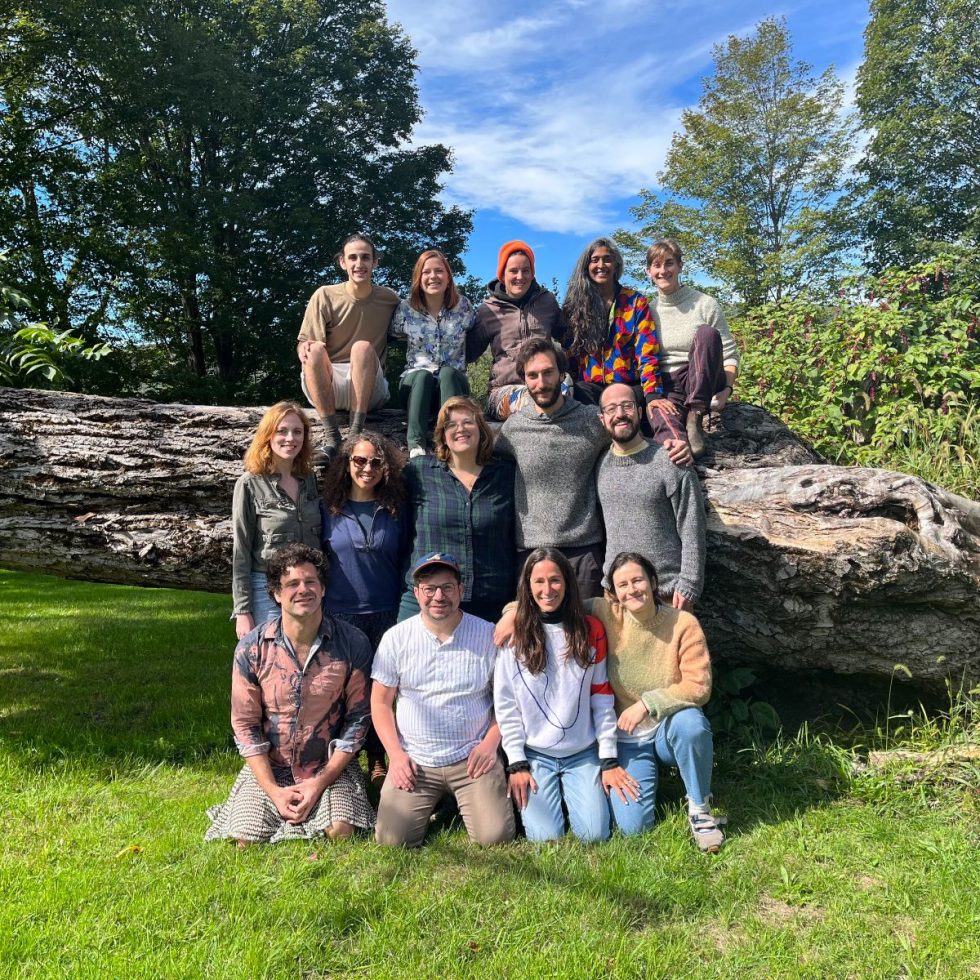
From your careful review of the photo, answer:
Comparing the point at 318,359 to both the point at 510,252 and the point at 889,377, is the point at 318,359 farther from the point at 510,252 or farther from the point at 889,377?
the point at 889,377

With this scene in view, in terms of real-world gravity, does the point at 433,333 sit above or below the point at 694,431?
above

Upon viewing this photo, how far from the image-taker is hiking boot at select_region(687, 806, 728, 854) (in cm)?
362

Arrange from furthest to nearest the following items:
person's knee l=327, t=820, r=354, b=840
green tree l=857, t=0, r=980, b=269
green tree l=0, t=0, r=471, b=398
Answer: green tree l=857, t=0, r=980, b=269
green tree l=0, t=0, r=471, b=398
person's knee l=327, t=820, r=354, b=840

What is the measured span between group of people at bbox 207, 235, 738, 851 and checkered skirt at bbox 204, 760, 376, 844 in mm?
11

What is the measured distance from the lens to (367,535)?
4.27 meters

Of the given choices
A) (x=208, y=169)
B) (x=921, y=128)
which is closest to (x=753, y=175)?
(x=921, y=128)

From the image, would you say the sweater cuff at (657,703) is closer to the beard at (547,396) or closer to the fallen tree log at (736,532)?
the fallen tree log at (736,532)

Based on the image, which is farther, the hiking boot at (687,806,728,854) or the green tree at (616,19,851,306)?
the green tree at (616,19,851,306)

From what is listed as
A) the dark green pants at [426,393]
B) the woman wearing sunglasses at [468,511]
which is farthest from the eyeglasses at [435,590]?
the dark green pants at [426,393]

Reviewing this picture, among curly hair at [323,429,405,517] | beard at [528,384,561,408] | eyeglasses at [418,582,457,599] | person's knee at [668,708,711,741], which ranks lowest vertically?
person's knee at [668,708,711,741]

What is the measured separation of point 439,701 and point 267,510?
1418mm

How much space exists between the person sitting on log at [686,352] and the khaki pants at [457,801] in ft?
7.33

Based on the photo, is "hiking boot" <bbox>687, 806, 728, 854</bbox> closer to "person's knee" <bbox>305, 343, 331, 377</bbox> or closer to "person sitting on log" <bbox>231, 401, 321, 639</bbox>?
"person sitting on log" <bbox>231, 401, 321, 639</bbox>

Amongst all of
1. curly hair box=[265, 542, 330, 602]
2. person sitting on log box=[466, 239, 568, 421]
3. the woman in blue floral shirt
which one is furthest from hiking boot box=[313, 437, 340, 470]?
person sitting on log box=[466, 239, 568, 421]
